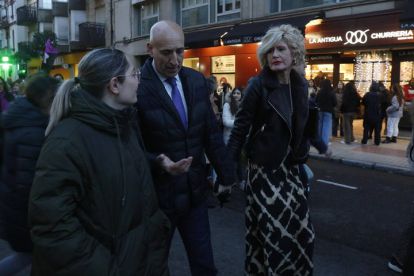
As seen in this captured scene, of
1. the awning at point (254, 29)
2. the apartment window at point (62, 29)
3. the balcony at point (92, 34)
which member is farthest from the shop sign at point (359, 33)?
the apartment window at point (62, 29)

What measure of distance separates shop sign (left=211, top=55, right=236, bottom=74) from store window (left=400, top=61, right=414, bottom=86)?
683cm

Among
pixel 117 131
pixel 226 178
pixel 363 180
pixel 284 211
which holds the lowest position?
pixel 363 180

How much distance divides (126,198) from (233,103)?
5142 mm

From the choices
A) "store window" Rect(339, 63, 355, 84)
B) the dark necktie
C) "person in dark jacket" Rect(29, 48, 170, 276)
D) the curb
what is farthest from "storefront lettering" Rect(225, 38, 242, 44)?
"person in dark jacket" Rect(29, 48, 170, 276)

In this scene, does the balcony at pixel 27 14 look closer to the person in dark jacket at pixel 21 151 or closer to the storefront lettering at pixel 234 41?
the storefront lettering at pixel 234 41

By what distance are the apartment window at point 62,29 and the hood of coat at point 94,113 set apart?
3154 cm

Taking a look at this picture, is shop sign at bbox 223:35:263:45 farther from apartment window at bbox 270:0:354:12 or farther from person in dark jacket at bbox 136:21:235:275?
person in dark jacket at bbox 136:21:235:275

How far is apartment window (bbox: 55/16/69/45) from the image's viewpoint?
102 feet

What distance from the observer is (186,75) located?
2855mm

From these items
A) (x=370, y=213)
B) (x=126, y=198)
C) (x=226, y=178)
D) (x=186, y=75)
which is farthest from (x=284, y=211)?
(x=370, y=213)

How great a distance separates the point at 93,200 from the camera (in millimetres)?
1816

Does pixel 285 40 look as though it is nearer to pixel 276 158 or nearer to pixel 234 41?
pixel 276 158

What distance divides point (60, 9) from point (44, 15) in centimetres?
322

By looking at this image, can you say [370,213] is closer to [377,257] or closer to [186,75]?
[377,257]
